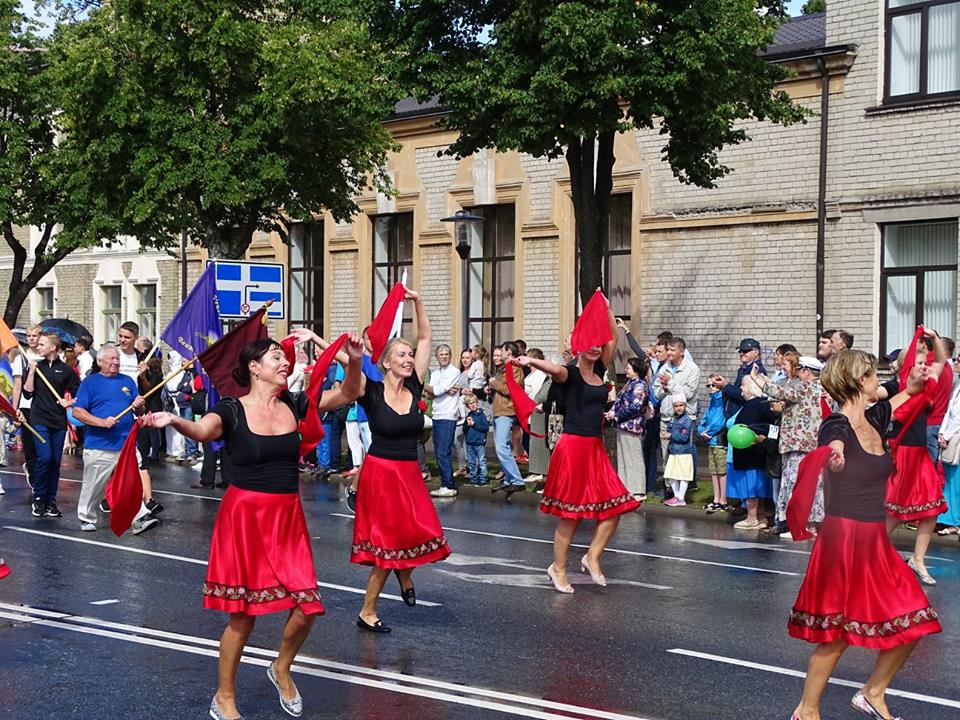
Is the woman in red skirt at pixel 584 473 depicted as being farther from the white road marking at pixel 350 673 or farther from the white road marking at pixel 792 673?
the white road marking at pixel 350 673

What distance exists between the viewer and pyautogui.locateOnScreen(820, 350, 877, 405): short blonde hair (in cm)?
719

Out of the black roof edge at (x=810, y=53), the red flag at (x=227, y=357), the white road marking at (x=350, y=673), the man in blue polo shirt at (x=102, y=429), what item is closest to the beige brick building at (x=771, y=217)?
the black roof edge at (x=810, y=53)

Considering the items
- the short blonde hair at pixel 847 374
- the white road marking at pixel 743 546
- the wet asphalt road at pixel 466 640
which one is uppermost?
the short blonde hair at pixel 847 374

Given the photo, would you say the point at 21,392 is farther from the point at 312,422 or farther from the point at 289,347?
the point at 312,422

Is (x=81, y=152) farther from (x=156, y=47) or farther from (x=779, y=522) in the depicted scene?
(x=779, y=522)

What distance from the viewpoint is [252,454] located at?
24.4 ft

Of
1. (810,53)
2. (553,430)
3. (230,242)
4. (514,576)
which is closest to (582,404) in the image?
(514,576)

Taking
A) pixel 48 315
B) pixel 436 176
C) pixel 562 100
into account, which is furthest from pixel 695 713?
pixel 48 315

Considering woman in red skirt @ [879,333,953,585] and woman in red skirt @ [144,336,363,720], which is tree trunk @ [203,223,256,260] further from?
woman in red skirt @ [144,336,363,720]

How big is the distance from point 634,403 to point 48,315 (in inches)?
1257

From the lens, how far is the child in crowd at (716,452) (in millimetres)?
16906

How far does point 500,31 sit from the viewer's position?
1852cm

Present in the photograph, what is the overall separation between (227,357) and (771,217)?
17813mm

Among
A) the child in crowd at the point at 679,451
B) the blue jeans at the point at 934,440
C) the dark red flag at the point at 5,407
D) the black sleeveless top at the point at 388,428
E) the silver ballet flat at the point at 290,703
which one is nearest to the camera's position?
the silver ballet flat at the point at 290,703
